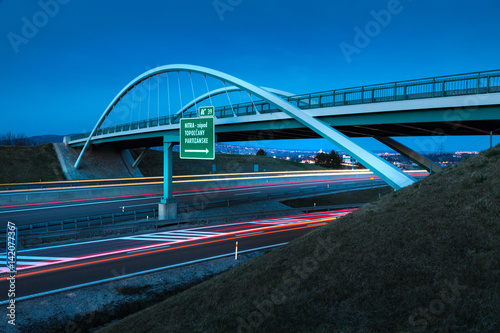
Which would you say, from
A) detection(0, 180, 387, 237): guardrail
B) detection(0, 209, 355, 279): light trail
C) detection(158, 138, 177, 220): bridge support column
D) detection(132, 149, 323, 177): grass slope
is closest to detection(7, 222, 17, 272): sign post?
detection(0, 209, 355, 279): light trail

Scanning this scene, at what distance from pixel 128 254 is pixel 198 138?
1079 cm

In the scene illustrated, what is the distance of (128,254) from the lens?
16797mm

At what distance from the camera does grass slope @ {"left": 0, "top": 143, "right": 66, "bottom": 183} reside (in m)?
49.3

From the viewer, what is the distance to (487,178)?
A: 907cm

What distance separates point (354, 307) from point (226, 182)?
41222 mm

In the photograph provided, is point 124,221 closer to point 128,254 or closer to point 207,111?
point 128,254

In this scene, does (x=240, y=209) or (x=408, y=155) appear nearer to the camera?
(x=408, y=155)

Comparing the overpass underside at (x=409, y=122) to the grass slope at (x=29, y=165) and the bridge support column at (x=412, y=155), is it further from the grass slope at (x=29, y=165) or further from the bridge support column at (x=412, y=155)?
the grass slope at (x=29, y=165)

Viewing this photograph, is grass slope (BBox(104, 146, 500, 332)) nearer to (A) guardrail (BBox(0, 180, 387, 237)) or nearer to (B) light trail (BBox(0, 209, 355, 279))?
(B) light trail (BBox(0, 209, 355, 279))

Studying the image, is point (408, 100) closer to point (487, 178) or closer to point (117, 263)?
point (487, 178)

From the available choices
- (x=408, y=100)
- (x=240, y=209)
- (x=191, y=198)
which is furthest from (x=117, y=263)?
(x=191, y=198)

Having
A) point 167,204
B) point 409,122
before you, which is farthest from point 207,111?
point 409,122

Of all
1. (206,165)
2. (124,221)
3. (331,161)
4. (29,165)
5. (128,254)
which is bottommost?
(128,254)

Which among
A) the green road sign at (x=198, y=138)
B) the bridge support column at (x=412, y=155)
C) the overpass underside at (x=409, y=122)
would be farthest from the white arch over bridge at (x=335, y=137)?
the bridge support column at (x=412, y=155)
